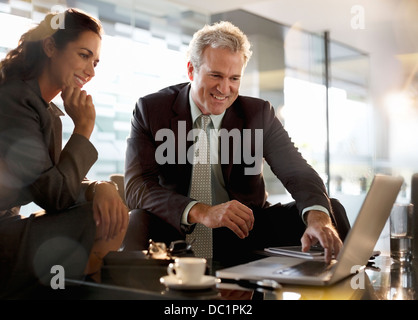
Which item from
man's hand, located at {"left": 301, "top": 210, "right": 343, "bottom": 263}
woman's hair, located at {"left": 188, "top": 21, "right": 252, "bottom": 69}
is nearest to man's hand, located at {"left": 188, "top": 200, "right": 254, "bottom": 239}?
man's hand, located at {"left": 301, "top": 210, "right": 343, "bottom": 263}

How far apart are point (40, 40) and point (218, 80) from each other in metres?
0.85

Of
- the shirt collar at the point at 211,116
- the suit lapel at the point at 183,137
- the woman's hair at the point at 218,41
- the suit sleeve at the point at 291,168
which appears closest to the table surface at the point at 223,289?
the suit sleeve at the point at 291,168

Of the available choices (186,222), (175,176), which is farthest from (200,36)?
(186,222)

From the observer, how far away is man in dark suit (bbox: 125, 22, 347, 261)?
2158mm

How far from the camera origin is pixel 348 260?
1.21m

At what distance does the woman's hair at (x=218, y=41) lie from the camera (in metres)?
2.41

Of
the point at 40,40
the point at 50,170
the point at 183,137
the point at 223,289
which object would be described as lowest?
the point at 223,289

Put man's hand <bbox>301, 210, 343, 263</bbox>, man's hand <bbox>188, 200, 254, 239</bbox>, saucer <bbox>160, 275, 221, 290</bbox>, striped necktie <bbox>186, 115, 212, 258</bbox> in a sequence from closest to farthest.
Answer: saucer <bbox>160, 275, 221, 290</bbox>, man's hand <bbox>301, 210, 343, 263</bbox>, man's hand <bbox>188, 200, 254, 239</bbox>, striped necktie <bbox>186, 115, 212, 258</bbox>

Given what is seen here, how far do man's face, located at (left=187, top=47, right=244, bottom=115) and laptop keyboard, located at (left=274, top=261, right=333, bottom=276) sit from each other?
1.17 m

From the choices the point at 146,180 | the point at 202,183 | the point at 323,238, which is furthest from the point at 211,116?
the point at 323,238

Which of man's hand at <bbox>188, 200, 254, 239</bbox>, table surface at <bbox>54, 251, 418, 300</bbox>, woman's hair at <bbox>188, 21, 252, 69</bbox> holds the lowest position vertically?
table surface at <bbox>54, 251, 418, 300</bbox>

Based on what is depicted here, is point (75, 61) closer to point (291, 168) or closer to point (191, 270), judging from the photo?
point (291, 168)

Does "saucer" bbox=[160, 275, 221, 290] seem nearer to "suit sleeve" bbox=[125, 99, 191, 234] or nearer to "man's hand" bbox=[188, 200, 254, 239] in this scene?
"man's hand" bbox=[188, 200, 254, 239]
